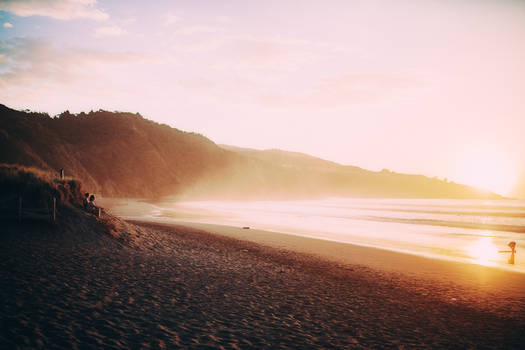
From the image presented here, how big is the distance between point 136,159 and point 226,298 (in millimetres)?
92775

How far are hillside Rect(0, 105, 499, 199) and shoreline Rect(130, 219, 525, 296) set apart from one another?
51906mm

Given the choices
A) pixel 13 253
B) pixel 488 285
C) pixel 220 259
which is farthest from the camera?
pixel 220 259

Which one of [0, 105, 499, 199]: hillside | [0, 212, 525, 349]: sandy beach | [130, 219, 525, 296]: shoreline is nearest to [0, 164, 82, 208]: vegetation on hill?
[0, 212, 525, 349]: sandy beach

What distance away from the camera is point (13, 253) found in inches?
427

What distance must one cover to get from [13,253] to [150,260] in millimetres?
4367

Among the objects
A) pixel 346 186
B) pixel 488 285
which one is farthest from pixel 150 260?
pixel 346 186

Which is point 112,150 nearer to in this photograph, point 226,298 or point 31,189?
point 31,189

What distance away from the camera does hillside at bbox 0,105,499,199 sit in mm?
67125

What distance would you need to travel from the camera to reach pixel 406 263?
1644cm

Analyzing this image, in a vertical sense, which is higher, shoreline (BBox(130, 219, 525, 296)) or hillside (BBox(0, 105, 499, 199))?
hillside (BBox(0, 105, 499, 199))

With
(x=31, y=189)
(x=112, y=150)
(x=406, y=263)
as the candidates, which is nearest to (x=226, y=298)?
(x=406, y=263)

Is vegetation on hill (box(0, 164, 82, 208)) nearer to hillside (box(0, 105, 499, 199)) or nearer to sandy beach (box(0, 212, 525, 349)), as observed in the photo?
sandy beach (box(0, 212, 525, 349))

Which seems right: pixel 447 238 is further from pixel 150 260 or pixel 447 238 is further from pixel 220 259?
pixel 150 260

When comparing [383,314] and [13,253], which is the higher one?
[13,253]
